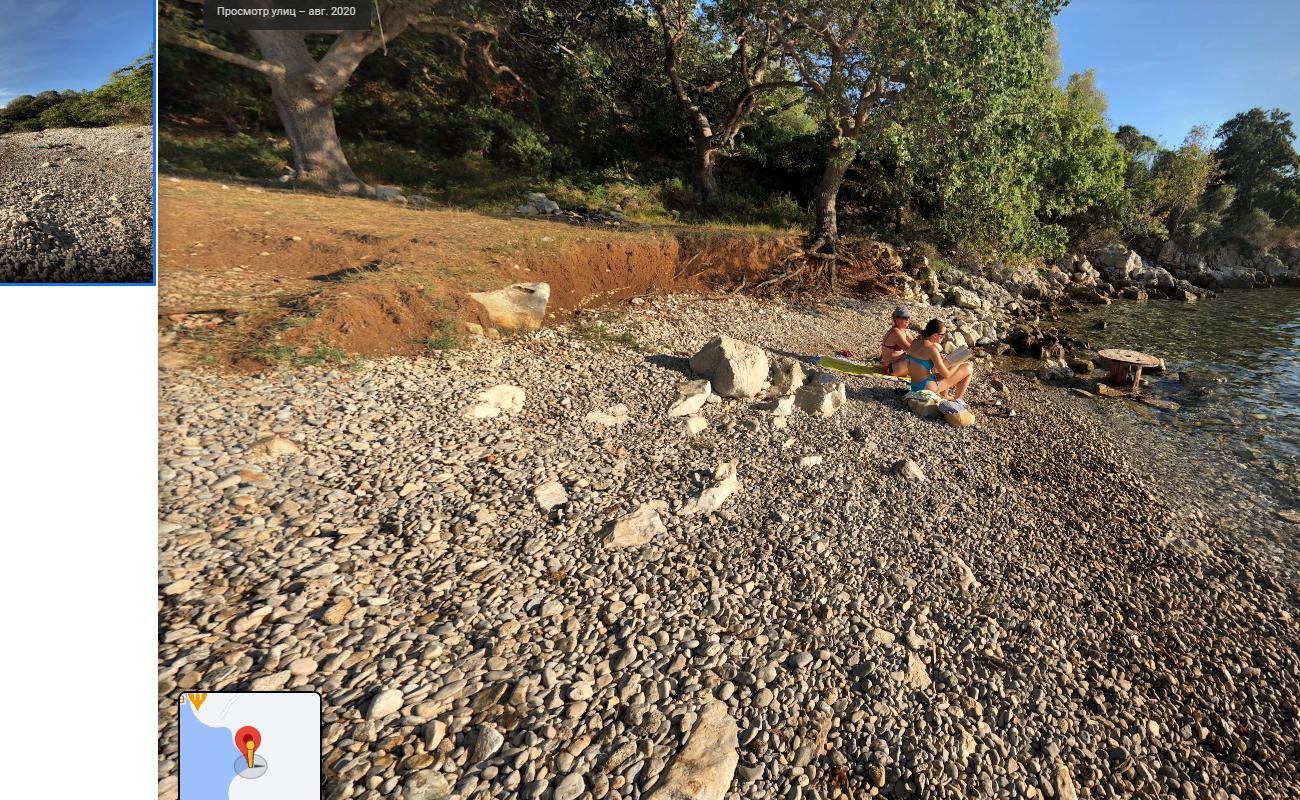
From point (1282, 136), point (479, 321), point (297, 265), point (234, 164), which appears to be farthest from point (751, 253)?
point (1282, 136)

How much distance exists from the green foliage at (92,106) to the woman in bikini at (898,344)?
10470 mm

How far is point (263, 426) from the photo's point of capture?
203 inches

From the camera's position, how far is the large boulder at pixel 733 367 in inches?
308

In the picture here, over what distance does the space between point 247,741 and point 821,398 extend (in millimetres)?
7125

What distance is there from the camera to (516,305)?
878 centimetres

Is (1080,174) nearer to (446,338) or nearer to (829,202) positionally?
(829,202)

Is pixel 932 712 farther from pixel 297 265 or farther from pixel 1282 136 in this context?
pixel 1282 136

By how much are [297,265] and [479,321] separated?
9.83 feet

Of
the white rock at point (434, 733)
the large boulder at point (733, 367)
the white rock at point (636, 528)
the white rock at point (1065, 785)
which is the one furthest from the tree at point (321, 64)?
the white rock at point (1065, 785)

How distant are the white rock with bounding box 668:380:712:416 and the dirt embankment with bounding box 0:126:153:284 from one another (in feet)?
19.1

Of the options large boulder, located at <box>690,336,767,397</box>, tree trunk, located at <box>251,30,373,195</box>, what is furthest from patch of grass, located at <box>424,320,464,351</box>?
A: tree trunk, located at <box>251,30,373,195</box>

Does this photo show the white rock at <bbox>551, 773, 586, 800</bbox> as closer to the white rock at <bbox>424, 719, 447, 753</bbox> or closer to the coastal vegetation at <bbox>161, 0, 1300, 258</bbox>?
the white rock at <bbox>424, 719, 447, 753</bbox>

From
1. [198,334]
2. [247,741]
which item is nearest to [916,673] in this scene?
[247,741]

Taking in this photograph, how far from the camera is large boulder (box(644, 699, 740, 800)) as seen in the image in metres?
2.81
